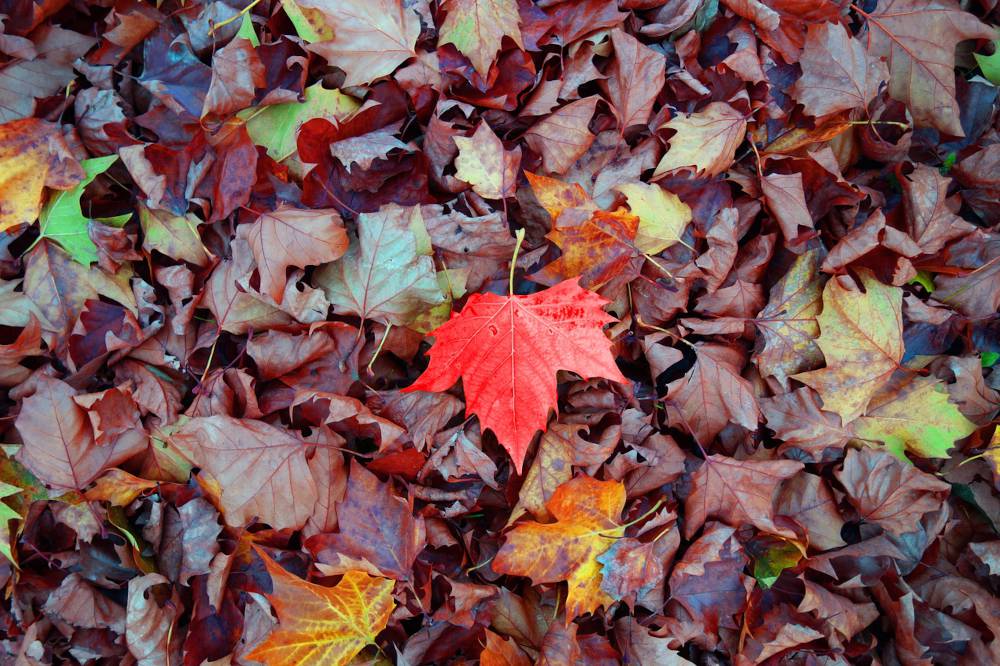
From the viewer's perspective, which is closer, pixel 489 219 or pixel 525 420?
pixel 525 420

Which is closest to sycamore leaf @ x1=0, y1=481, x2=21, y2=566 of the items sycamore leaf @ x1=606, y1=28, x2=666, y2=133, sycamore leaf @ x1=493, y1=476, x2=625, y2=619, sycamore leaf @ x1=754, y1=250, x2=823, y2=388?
sycamore leaf @ x1=493, y1=476, x2=625, y2=619

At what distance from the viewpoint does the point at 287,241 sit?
1619 mm

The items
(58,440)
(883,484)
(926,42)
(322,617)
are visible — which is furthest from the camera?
(926,42)

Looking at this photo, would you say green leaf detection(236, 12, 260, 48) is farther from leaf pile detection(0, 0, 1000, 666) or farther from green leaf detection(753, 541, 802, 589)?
green leaf detection(753, 541, 802, 589)

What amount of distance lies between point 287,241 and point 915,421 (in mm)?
1654

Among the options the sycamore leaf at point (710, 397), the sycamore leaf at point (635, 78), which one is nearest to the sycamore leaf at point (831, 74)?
the sycamore leaf at point (635, 78)

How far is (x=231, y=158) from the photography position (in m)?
1.69

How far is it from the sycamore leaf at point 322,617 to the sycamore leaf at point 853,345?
46.4 inches

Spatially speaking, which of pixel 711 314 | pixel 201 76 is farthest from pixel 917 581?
pixel 201 76

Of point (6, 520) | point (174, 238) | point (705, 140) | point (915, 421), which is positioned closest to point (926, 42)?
point (705, 140)

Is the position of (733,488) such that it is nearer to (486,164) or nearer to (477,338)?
(477,338)

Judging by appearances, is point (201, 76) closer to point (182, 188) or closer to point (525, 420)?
point (182, 188)

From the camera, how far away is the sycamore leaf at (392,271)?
1620mm

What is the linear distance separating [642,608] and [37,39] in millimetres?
2107
